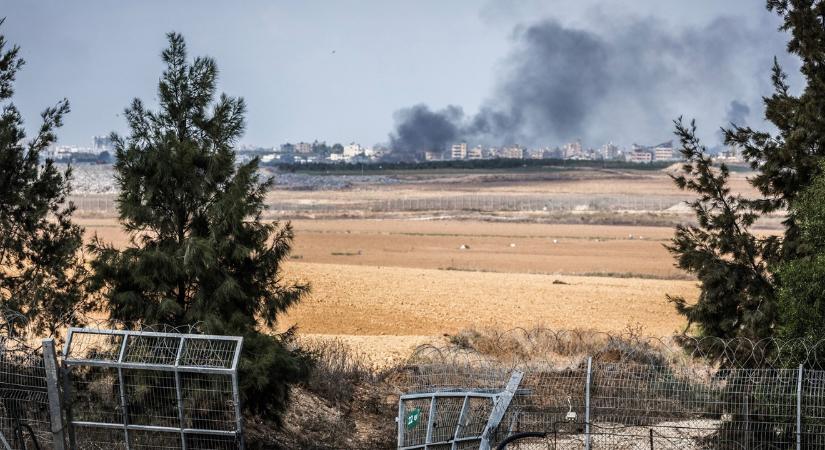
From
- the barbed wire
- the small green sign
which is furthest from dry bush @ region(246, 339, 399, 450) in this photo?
the small green sign

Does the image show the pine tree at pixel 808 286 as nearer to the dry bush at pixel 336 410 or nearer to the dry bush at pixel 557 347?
the dry bush at pixel 557 347

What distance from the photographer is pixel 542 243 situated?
79.9m

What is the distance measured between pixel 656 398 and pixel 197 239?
8063mm

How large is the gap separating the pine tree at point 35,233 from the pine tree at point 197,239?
3534 mm

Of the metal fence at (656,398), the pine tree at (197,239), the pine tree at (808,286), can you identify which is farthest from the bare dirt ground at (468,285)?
the pine tree at (808,286)

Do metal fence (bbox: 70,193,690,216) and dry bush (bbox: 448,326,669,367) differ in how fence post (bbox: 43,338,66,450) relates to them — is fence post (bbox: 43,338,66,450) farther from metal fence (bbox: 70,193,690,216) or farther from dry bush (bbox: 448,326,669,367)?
metal fence (bbox: 70,193,690,216)

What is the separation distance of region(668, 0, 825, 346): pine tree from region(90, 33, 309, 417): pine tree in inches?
347

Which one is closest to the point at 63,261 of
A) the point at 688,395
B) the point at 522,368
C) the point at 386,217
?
the point at 522,368

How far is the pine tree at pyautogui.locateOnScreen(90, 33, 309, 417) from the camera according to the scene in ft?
55.0

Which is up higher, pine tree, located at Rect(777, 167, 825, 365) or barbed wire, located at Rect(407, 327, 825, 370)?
pine tree, located at Rect(777, 167, 825, 365)

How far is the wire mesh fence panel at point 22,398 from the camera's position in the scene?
14.5 m

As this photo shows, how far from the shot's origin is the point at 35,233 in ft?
72.0

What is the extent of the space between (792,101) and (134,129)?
13.2 meters

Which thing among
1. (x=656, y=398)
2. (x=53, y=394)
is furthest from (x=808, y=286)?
(x=53, y=394)
